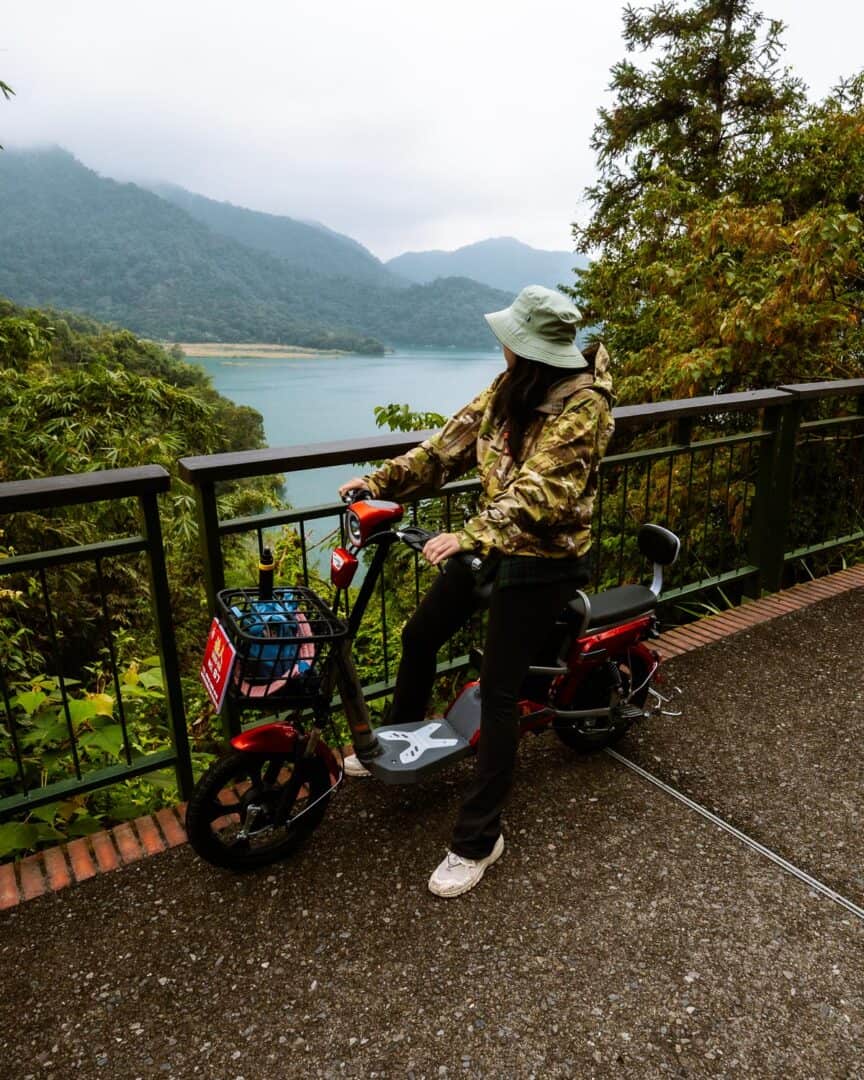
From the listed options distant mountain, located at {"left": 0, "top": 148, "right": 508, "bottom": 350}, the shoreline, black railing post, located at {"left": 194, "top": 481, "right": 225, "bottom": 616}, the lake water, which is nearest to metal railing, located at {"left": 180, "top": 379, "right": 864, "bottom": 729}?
black railing post, located at {"left": 194, "top": 481, "right": 225, "bottom": 616}

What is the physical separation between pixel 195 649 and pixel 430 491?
6951 millimetres

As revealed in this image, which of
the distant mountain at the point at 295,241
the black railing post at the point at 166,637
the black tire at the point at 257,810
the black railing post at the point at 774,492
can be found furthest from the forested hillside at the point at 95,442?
the distant mountain at the point at 295,241

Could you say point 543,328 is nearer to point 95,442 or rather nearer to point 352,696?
point 352,696

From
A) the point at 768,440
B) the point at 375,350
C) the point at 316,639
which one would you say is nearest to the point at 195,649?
the point at 768,440

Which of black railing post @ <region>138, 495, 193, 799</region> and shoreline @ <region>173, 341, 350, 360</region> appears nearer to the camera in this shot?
black railing post @ <region>138, 495, 193, 799</region>

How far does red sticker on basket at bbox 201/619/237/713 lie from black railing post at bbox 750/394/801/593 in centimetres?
313

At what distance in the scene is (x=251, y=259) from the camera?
42.8 metres

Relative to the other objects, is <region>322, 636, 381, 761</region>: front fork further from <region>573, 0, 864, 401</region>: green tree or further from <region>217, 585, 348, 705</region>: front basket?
<region>573, 0, 864, 401</region>: green tree

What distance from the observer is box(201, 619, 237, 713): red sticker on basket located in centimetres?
196

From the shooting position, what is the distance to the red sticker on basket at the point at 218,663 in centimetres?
196

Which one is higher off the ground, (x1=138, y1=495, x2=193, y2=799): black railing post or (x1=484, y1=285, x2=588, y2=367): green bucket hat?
(x1=484, y1=285, x2=588, y2=367): green bucket hat

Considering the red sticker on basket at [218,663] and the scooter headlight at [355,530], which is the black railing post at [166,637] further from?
the scooter headlight at [355,530]

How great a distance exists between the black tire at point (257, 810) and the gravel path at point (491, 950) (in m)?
0.08

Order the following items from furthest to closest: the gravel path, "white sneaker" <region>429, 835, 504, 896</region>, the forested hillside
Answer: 1. the forested hillside
2. "white sneaker" <region>429, 835, 504, 896</region>
3. the gravel path
